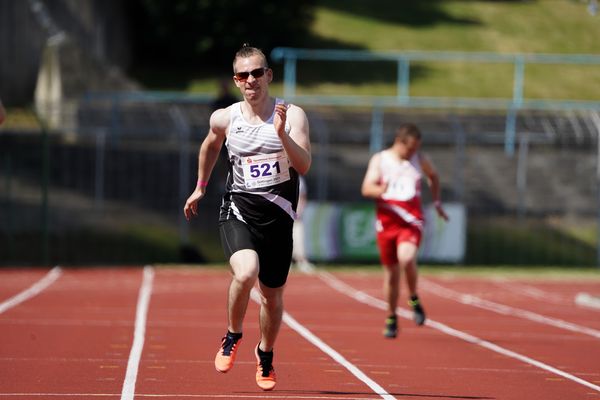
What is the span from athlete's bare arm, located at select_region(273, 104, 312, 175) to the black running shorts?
0.44 m

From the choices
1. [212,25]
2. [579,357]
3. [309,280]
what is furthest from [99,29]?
[579,357]

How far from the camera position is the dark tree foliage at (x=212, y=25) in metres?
50.9

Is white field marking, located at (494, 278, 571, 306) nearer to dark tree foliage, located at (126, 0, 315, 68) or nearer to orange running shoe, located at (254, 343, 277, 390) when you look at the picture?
orange running shoe, located at (254, 343, 277, 390)

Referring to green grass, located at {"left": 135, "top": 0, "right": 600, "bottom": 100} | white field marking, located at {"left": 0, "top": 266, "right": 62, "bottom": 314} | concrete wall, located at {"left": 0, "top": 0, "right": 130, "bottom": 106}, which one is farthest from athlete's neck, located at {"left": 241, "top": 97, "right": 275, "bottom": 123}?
green grass, located at {"left": 135, "top": 0, "right": 600, "bottom": 100}

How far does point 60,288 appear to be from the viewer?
21.2m

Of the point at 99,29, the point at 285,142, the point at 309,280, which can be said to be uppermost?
the point at 99,29

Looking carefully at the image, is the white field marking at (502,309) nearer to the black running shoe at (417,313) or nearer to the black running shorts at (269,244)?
the black running shoe at (417,313)

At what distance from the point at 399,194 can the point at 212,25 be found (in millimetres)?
37147

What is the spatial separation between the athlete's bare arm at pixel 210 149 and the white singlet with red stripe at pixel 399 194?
4.59 metres

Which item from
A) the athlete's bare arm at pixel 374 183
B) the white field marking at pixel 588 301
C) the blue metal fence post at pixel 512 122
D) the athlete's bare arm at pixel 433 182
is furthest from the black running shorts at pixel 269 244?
the blue metal fence post at pixel 512 122

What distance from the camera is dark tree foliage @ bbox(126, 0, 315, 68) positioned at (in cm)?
5088

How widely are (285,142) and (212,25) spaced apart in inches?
1664

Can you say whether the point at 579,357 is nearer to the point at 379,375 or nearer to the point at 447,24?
the point at 379,375

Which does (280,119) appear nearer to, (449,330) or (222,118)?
(222,118)
